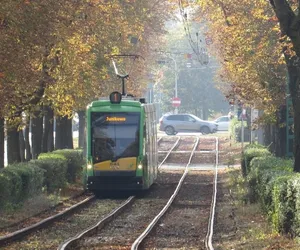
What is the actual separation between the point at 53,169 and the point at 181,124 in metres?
54.0

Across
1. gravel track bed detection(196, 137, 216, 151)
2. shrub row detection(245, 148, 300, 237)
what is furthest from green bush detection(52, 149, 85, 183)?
gravel track bed detection(196, 137, 216, 151)

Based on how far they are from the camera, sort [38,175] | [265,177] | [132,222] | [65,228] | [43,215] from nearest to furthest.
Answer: [65,228] < [265,177] < [132,222] < [43,215] < [38,175]

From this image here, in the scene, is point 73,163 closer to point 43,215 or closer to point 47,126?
point 47,126

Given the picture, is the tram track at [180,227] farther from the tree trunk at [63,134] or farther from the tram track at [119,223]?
the tree trunk at [63,134]

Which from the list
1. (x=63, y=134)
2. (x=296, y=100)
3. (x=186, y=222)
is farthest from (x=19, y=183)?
(x=63, y=134)

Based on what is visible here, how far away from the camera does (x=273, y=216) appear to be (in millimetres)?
18438

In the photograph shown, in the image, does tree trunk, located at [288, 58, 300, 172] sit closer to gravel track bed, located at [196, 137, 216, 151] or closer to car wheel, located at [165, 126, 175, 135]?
gravel track bed, located at [196, 137, 216, 151]

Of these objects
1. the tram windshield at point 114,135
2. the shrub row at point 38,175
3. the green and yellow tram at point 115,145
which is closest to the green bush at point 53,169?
the shrub row at point 38,175

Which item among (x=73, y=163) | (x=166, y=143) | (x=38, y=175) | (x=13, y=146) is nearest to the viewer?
(x=38, y=175)

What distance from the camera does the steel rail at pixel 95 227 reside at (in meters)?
16.2

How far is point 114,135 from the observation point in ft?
94.2

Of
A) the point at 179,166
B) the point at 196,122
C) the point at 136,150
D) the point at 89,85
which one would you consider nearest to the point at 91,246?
the point at 136,150

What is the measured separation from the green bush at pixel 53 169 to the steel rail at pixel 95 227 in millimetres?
2822

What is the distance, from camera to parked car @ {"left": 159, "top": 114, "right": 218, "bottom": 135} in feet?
272
